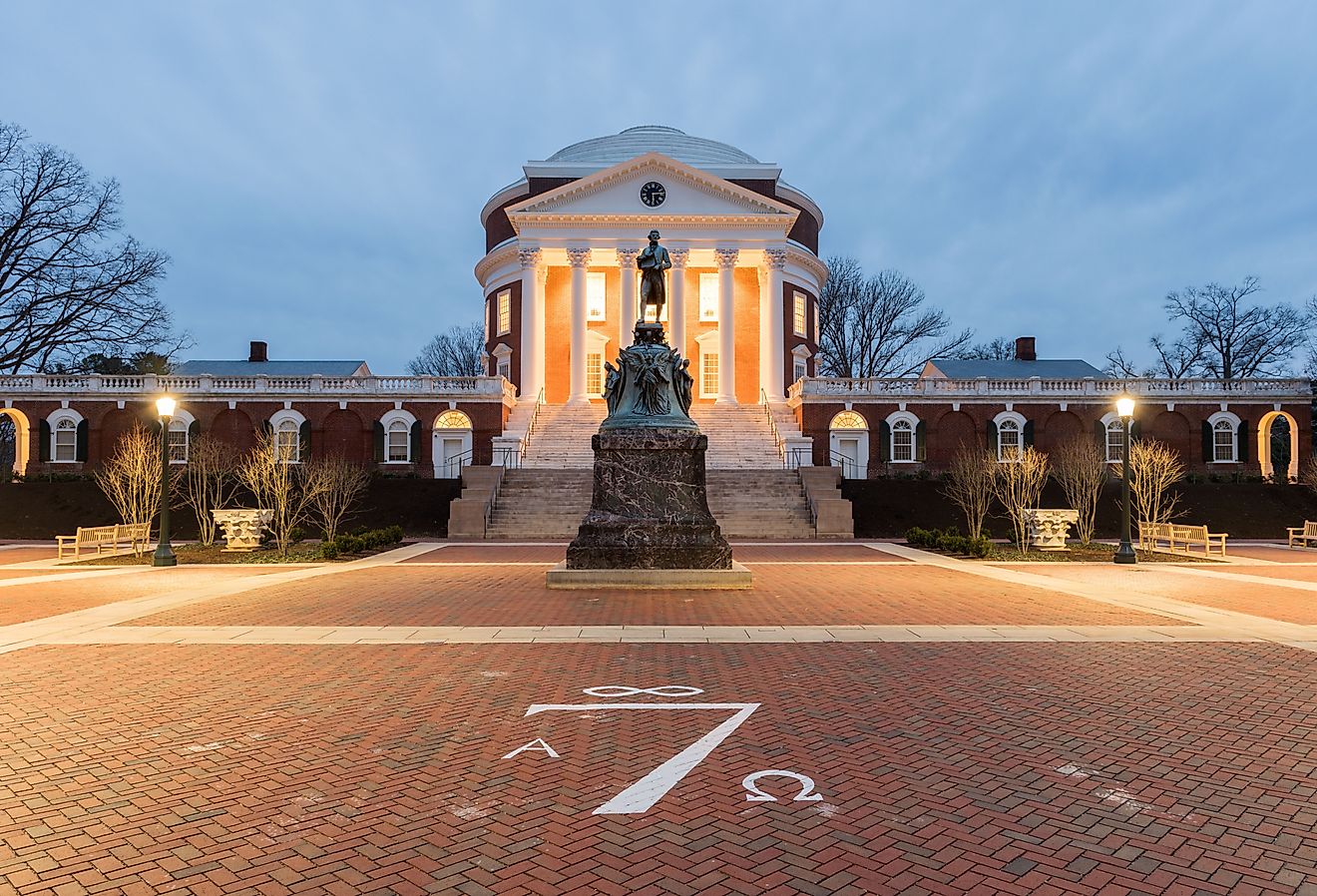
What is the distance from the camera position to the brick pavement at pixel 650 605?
1207cm

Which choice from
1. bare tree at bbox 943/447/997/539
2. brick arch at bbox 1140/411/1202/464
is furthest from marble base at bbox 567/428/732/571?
brick arch at bbox 1140/411/1202/464

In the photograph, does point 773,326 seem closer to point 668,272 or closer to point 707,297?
point 707,297

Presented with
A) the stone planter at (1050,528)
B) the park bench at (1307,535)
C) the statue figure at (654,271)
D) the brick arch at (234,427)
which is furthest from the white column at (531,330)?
the park bench at (1307,535)

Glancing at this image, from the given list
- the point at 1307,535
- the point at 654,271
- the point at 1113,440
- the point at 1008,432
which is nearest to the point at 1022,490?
the point at 1307,535

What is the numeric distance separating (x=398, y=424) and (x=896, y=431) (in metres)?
26.0

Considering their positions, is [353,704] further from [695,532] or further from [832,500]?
[832,500]

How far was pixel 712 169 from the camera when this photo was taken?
5309 cm

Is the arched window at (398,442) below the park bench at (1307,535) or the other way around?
the other way around

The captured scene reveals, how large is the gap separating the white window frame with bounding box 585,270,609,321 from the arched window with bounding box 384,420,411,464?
14739mm

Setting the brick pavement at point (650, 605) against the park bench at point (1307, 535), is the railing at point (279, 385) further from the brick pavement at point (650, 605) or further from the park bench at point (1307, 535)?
the park bench at point (1307, 535)

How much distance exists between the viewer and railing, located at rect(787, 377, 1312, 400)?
43.6m

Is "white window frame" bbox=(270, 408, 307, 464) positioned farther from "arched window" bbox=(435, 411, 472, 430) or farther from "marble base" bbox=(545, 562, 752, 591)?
"marble base" bbox=(545, 562, 752, 591)

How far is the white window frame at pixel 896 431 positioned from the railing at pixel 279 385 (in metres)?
20.3

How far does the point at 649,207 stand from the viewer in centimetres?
4734
